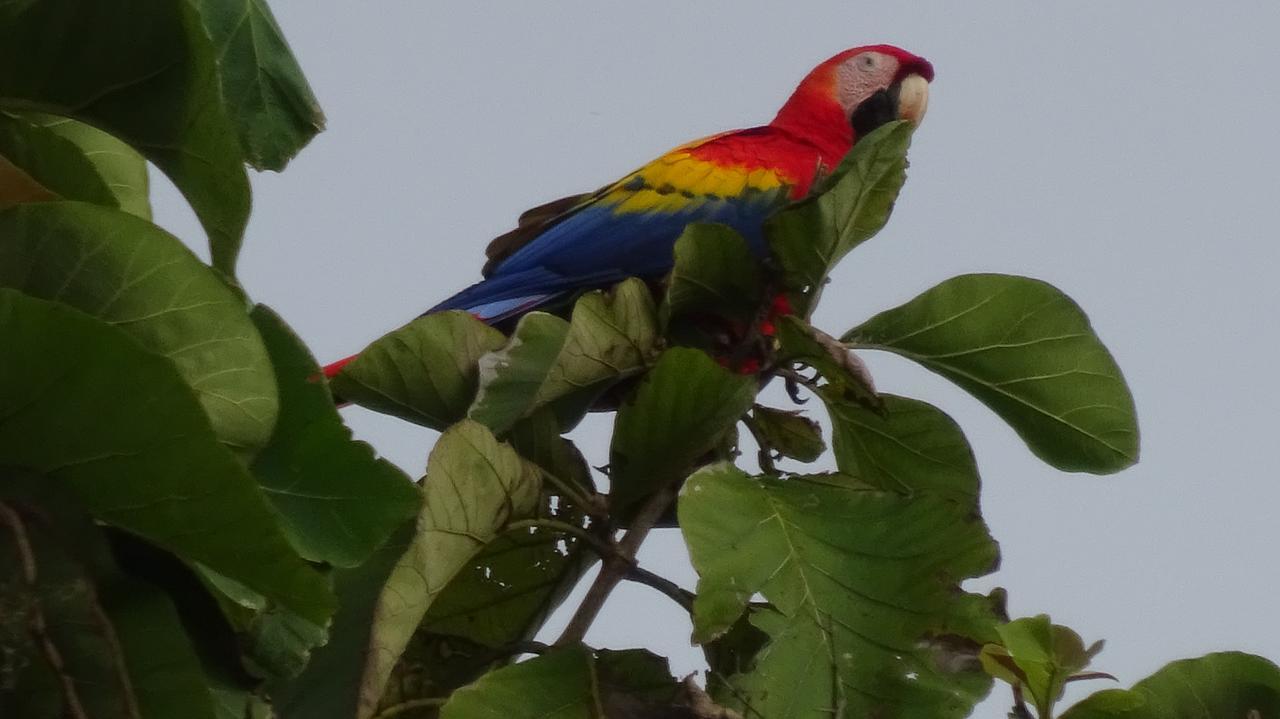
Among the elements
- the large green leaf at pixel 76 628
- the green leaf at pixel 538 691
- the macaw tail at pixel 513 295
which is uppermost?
the macaw tail at pixel 513 295

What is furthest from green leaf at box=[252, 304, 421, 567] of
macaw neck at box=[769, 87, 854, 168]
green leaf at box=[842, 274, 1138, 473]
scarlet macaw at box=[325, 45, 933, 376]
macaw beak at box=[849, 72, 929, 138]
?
macaw beak at box=[849, 72, 929, 138]

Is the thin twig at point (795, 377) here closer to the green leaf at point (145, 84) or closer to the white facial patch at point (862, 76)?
the green leaf at point (145, 84)

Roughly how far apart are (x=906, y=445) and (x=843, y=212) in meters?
0.19

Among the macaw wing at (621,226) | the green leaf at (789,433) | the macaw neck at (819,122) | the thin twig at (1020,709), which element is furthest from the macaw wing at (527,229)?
the thin twig at (1020,709)

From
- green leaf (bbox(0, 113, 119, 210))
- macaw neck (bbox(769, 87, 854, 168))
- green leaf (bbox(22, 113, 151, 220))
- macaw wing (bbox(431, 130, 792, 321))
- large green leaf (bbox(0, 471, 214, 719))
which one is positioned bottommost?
large green leaf (bbox(0, 471, 214, 719))

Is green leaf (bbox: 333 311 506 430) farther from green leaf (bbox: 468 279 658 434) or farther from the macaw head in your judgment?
the macaw head

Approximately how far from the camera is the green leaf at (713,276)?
0.97 meters

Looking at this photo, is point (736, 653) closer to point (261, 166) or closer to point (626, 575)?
point (626, 575)

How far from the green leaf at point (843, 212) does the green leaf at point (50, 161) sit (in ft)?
1.62

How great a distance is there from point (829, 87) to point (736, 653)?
1.64 m

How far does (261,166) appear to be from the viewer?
3.13 ft

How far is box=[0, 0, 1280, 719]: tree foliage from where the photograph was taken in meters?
0.55

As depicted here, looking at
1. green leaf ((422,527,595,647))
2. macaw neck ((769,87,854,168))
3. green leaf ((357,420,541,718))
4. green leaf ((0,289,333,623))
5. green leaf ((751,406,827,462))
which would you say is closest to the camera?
green leaf ((0,289,333,623))

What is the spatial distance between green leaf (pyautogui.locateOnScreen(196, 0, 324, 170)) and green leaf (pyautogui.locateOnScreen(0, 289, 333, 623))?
0.42m
